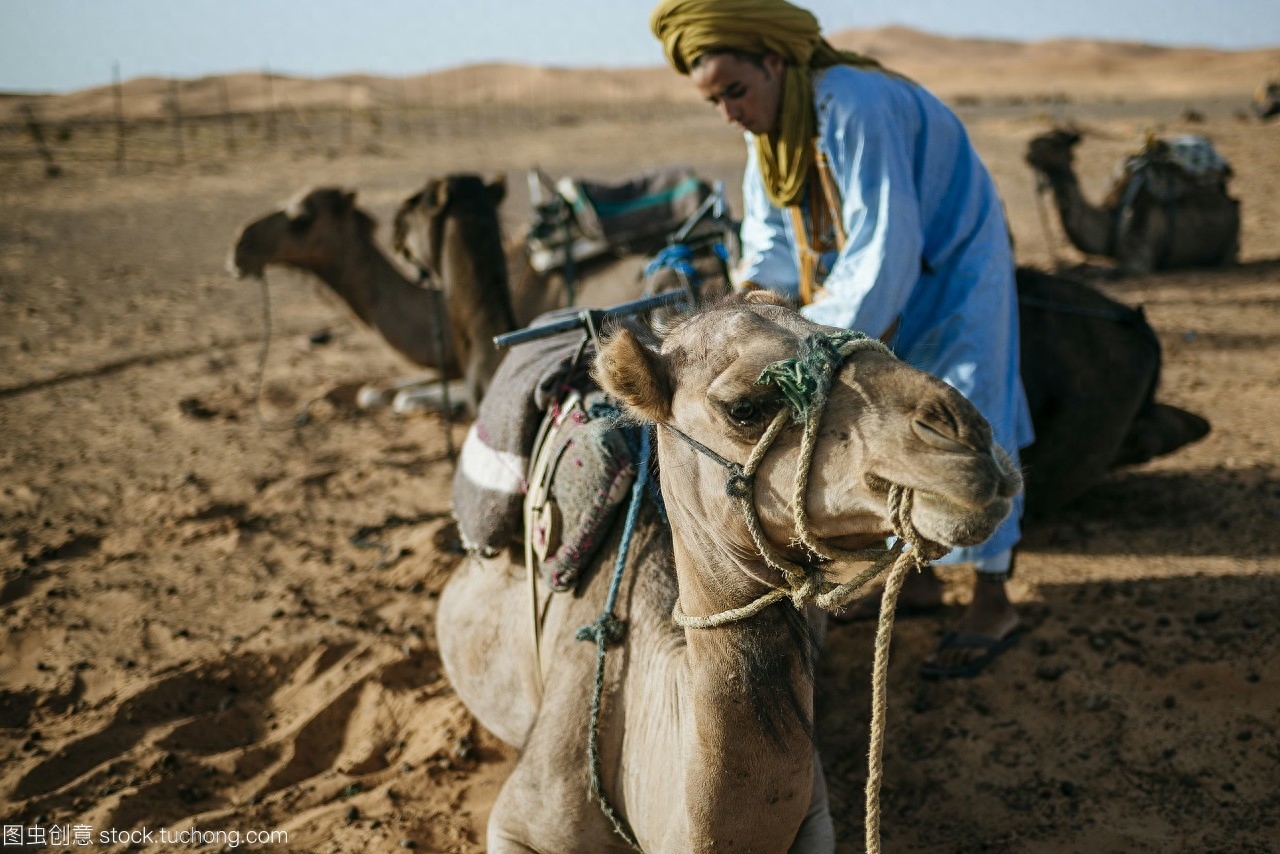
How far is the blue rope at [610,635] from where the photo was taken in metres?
2.53

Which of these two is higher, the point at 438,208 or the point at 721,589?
the point at 438,208

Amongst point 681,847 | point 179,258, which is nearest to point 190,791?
point 681,847

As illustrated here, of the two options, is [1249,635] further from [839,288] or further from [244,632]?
[244,632]

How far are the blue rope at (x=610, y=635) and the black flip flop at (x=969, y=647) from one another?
1.73 metres

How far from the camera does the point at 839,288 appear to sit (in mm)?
3061

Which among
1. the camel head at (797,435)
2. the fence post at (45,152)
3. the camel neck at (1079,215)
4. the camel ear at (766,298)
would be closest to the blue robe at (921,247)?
the camel ear at (766,298)

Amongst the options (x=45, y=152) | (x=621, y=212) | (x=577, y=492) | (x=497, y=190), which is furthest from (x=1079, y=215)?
(x=45, y=152)

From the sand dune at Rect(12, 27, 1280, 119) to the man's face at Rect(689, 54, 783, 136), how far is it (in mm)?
29550

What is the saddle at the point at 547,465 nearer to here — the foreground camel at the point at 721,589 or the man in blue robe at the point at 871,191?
the foreground camel at the point at 721,589

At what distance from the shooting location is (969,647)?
154 inches

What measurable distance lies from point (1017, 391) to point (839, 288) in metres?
0.97

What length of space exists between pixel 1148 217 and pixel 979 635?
740 cm

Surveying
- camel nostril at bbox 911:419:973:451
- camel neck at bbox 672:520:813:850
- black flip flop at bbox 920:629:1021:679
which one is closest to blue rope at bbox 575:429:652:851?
camel neck at bbox 672:520:813:850

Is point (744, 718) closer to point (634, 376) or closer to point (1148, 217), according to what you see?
point (634, 376)
